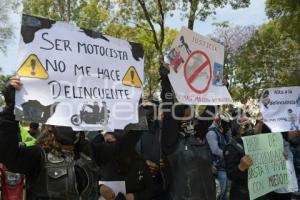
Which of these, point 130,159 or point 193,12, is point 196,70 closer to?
point 130,159

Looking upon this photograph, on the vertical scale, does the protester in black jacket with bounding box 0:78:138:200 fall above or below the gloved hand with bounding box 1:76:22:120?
below

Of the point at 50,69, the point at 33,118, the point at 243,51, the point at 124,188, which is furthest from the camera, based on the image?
the point at 243,51

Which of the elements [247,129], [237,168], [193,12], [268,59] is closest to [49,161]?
[237,168]

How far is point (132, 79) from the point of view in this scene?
4367mm

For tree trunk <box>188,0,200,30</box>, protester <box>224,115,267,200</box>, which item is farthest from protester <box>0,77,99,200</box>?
tree trunk <box>188,0,200,30</box>

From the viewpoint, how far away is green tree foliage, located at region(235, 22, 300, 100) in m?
29.9

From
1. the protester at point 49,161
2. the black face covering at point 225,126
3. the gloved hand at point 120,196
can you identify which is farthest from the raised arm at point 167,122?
the black face covering at point 225,126

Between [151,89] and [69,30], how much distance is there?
23642 millimetres

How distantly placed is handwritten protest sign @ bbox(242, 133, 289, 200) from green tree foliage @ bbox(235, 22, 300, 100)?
23683mm

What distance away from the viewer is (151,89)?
27.6 metres

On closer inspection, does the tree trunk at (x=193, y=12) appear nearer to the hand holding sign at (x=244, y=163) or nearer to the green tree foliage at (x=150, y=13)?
the green tree foliage at (x=150, y=13)

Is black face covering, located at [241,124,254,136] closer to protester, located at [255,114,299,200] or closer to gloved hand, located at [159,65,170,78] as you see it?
protester, located at [255,114,299,200]

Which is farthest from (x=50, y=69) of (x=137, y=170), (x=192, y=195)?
(x=192, y=195)

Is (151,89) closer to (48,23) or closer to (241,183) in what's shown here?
(241,183)
